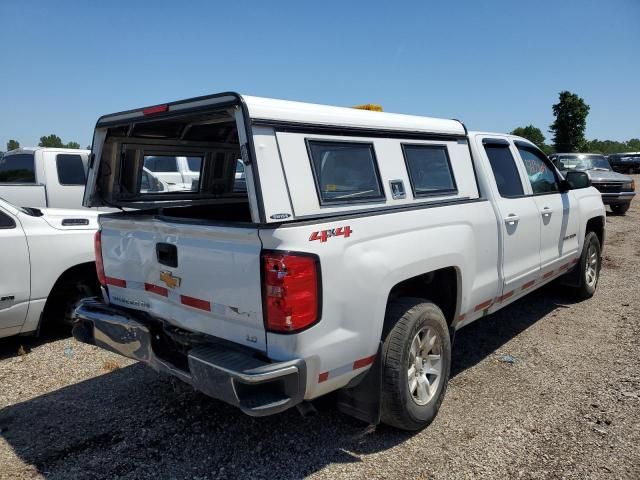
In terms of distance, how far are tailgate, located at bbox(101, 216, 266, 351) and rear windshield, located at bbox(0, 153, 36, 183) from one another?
6330 millimetres

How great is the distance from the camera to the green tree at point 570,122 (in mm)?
35625

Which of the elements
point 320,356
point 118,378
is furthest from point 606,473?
point 118,378

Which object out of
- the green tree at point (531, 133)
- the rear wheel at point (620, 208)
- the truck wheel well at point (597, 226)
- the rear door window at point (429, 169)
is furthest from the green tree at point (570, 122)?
the rear door window at point (429, 169)

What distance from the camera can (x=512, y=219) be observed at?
4.30 m

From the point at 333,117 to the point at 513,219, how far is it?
216cm

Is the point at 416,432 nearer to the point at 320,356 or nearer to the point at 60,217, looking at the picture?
the point at 320,356

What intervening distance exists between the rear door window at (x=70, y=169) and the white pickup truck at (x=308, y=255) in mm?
5159

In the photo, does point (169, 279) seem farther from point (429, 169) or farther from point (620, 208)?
point (620, 208)

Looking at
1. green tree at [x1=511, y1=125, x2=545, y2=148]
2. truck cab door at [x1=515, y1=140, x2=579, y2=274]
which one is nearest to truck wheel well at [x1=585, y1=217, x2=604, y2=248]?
truck cab door at [x1=515, y1=140, x2=579, y2=274]

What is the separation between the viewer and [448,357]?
11.6ft

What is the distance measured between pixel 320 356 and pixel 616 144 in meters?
86.1

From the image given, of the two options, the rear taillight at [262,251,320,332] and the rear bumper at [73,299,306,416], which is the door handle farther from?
the rear bumper at [73,299,306,416]

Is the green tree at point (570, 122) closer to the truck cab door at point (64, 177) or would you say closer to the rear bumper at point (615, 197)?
the rear bumper at point (615, 197)

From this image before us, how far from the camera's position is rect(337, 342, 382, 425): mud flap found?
117 inches
